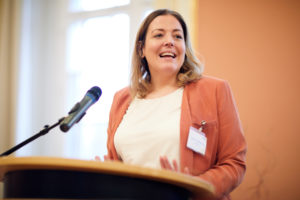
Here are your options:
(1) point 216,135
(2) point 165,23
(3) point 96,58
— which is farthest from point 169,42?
(3) point 96,58

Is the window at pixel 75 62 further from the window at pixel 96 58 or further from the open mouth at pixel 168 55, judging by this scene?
the open mouth at pixel 168 55

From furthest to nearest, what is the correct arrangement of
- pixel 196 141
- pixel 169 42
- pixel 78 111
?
pixel 169 42
pixel 196 141
pixel 78 111

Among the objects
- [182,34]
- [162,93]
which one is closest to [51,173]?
[162,93]

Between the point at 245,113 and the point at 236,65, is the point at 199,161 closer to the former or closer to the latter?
the point at 245,113

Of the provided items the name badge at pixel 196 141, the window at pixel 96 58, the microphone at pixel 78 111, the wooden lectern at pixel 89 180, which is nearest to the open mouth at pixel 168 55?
the name badge at pixel 196 141

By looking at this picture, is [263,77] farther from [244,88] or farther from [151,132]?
[151,132]

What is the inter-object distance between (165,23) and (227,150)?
2.72 feet

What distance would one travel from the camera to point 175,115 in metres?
1.73

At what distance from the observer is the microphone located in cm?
117

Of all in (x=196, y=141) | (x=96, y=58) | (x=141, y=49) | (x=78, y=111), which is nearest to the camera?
(x=78, y=111)

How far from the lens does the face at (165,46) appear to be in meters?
1.89

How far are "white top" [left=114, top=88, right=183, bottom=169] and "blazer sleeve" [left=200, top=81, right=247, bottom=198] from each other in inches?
8.0

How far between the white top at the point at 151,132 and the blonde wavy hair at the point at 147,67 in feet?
0.31

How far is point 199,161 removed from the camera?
1570 millimetres
